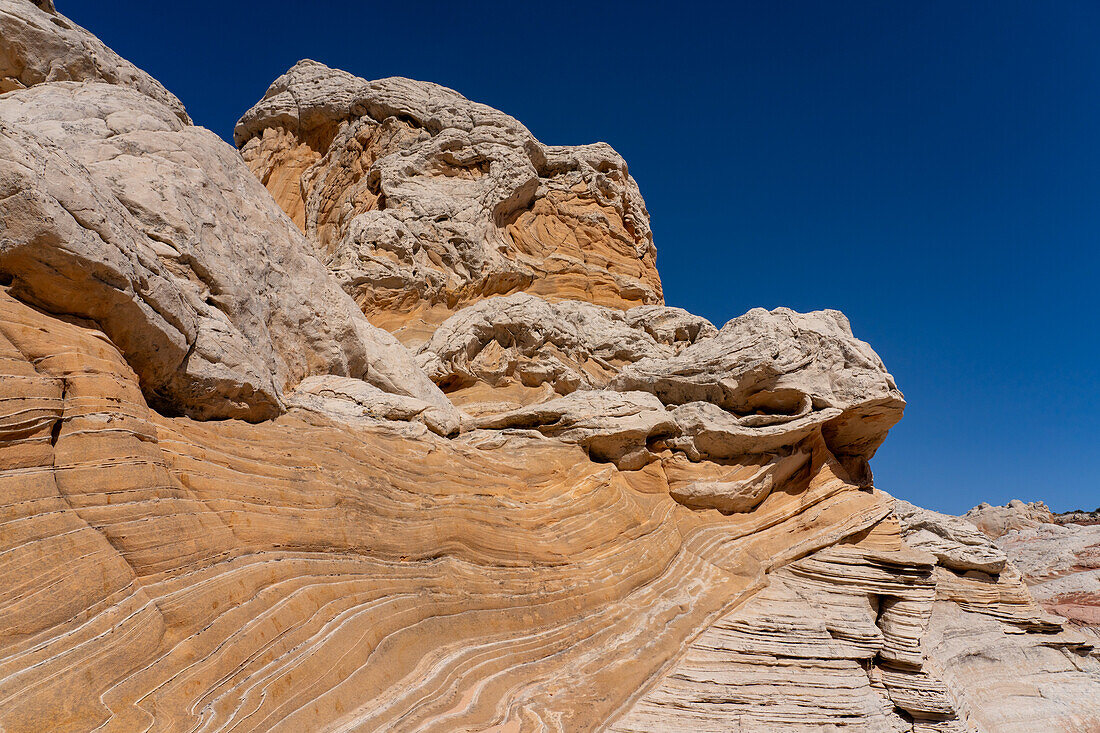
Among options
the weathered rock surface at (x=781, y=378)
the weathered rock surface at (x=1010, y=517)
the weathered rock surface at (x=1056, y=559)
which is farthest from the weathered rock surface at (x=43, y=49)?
the weathered rock surface at (x=1010, y=517)

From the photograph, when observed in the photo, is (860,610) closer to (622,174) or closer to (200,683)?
(200,683)

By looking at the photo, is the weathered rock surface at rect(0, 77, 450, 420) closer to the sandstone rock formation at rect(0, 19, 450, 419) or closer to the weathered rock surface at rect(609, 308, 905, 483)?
the sandstone rock formation at rect(0, 19, 450, 419)

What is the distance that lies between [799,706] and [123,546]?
6.97 metres

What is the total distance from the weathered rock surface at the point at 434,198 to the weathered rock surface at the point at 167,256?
637 centimetres

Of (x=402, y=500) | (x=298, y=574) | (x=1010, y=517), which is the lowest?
(x=298, y=574)

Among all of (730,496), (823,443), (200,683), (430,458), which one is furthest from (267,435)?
(823,443)

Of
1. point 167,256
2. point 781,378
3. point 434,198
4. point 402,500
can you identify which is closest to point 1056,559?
point 781,378

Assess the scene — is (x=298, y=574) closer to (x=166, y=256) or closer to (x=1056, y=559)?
(x=166, y=256)

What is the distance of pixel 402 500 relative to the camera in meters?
6.96

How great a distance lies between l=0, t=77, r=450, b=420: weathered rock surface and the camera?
459 cm

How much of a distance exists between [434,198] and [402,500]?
12.0m

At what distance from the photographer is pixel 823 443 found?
12.5 meters

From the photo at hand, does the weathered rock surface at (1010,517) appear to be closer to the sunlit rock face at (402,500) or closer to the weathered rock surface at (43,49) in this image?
the sunlit rock face at (402,500)

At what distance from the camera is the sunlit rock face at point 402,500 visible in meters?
4.32
